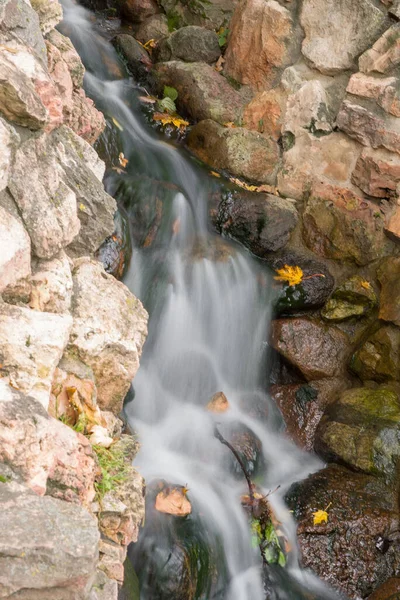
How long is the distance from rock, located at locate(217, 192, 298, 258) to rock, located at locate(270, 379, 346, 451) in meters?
1.30

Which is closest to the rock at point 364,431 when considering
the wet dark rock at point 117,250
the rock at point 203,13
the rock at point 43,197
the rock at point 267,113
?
the wet dark rock at point 117,250

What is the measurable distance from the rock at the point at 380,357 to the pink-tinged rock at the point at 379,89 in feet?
6.70

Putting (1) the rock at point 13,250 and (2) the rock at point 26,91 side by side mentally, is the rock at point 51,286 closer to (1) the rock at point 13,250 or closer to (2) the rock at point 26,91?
(1) the rock at point 13,250

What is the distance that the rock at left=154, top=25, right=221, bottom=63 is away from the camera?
22.1 feet

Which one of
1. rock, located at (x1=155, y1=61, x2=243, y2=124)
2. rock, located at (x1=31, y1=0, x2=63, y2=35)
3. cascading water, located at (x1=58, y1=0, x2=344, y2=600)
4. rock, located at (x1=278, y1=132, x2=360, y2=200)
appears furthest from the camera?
rock, located at (x1=155, y1=61, x2=243, y2=124)

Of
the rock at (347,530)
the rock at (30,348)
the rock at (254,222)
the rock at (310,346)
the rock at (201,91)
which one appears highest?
the rock at (30,348)

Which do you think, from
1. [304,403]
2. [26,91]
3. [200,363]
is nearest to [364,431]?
[304,403]

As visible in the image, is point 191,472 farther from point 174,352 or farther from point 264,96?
point 264,96

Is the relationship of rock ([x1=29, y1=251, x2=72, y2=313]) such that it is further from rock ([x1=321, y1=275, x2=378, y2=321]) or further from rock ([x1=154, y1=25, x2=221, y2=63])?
rock ([x1=154, y1=25, x2=221, y2=63])

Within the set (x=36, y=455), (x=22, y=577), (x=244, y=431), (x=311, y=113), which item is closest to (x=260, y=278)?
(x=244, y=431)

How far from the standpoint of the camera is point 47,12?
347 cm

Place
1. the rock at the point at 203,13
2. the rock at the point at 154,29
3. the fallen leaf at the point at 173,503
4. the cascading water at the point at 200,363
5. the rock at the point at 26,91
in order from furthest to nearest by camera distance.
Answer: the rock at the point at 154,29
the rock at the point at 203,13
the cascading water at the point at 200,363
the fallen leaf at the point at 173,503
the rock at the point at 26,91

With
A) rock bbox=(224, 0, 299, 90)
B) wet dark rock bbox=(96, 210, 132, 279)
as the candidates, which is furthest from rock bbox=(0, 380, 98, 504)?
rock bbox=(224, 0, 299, 90)

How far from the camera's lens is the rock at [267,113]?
6.14 metres
